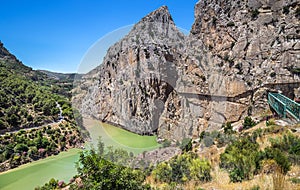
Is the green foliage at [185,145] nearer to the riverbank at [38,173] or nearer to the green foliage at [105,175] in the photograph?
the green foliage at [105,175]

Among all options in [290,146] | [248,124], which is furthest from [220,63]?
[290,146]

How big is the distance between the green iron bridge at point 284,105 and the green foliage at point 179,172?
536cm

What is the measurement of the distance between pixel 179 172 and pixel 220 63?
456 inches

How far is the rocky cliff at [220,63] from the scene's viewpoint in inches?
507

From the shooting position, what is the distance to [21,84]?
127 ft

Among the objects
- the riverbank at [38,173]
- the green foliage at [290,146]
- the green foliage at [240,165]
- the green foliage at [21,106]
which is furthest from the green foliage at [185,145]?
the green foliage at [21,106]

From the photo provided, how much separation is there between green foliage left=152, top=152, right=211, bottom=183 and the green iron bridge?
536cm

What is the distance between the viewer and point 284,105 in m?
10.4

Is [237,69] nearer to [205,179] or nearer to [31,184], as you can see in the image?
[205,179]

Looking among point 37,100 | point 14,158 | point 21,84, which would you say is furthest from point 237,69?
point 21,84

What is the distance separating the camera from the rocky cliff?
42.2ft

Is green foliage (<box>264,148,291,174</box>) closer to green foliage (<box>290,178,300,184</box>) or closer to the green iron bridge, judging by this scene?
green foliage (<box>290,178,300,184</box>)

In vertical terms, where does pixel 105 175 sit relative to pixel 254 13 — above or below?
below

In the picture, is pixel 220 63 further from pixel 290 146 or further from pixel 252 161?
pixel 252 161
